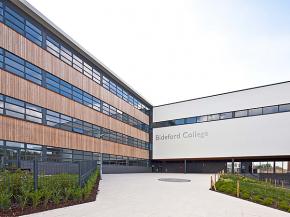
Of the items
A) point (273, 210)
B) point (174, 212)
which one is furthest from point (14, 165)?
point (273, 210)

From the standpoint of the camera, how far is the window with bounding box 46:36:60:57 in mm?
22758

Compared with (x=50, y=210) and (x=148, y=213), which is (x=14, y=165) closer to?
(x=50, y=210)

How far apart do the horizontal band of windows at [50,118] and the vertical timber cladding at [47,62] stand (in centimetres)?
365

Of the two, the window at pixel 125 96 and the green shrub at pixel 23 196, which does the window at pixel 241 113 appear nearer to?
the window at pixel 125 96

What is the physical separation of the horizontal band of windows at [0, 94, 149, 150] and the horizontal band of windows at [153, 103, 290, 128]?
42.4ft

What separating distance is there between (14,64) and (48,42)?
17.0 ft

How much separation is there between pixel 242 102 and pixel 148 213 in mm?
32577

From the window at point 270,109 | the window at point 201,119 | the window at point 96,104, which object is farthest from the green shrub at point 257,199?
the window at point 201,119

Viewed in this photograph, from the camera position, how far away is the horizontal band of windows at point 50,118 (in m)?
17.9

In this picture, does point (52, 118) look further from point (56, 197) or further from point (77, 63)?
point (56, 197)

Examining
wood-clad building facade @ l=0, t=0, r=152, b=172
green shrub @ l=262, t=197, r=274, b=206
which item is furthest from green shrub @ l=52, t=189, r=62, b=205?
green shrub @ l=262, t=197, r=274, b=206

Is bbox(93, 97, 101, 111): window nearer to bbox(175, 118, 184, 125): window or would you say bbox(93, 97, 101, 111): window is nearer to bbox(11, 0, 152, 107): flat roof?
bbox(11, 0, 152, 107): flat roof

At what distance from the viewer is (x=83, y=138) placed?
2748 cm

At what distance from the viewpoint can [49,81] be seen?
2259 cm
